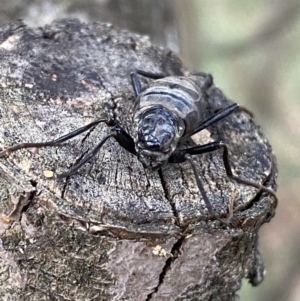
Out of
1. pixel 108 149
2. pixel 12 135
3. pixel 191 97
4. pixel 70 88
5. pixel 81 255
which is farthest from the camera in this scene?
pixel 191 97

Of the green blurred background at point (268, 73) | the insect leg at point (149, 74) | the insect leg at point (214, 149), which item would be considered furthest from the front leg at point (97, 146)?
the green blurred background at point (268, 73)

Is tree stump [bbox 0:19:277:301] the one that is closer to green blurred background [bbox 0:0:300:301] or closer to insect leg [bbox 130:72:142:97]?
insect leg [bbox 130:72:142:97]

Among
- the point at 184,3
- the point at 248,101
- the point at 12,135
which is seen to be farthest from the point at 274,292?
the point at 12,135

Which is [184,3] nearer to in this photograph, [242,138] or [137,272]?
[242,138]

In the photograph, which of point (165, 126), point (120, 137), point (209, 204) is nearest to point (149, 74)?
point (165, 126)

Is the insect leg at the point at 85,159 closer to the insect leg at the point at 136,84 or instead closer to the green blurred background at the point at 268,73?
the insect leg at the point at 136,84

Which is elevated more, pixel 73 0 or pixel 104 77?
pixel 73 0
